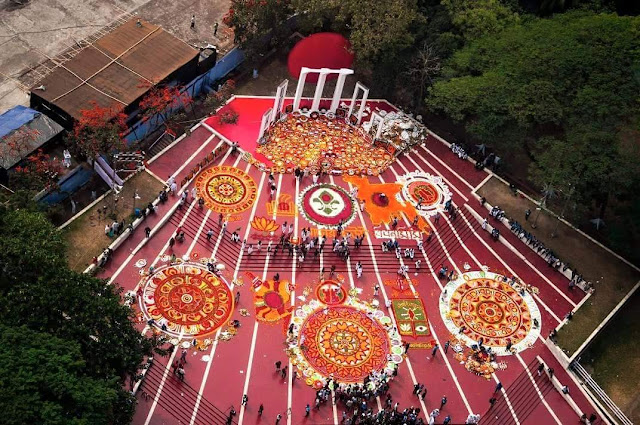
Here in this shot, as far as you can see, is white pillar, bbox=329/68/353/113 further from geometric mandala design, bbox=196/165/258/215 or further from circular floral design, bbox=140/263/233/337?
circular floral design, bbox=140/263/233/337

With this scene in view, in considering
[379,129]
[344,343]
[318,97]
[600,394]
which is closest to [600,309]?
[600,394]

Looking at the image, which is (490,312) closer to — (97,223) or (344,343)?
(344,343)

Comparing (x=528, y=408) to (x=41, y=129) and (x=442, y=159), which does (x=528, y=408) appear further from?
(x=41, y=129)

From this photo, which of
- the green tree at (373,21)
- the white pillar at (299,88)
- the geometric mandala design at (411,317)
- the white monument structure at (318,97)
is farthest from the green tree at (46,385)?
the green tree at (373,21)

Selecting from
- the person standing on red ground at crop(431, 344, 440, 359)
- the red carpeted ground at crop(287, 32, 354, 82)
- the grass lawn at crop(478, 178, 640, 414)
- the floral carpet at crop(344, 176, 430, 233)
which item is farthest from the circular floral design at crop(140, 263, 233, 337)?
the grass lawn at crop(478, 178, 640, 414)

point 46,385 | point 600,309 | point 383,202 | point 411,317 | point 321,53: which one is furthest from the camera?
point 321,53

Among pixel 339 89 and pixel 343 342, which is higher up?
pixel 339 89
